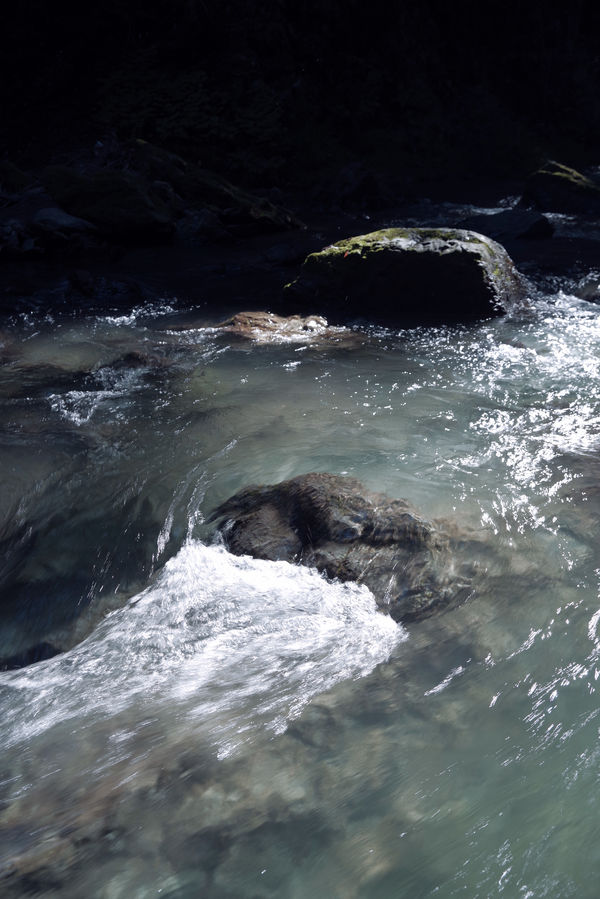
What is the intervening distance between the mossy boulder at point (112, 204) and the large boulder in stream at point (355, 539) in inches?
371

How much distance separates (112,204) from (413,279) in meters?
6.62

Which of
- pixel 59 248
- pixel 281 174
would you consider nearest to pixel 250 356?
pixel 59 248

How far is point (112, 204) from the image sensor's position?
38.7 feet

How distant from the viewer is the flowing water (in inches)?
79.8

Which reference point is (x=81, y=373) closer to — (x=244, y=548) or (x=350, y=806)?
(x=244, y=548)

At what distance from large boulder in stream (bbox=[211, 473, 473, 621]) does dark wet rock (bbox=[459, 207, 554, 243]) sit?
9.01 meters

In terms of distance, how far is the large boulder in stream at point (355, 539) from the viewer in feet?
10.3

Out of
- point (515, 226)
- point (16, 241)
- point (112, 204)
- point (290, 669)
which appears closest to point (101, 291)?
point (16, 241)

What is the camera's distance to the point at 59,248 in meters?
11.2

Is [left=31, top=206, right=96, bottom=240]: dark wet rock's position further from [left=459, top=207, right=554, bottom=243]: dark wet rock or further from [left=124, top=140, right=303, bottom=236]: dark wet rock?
[left=459, top=207, right=554, bottom=243]: dark wet rock

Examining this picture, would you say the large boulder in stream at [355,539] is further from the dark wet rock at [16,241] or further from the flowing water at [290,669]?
the dark wet rock at [16,241]

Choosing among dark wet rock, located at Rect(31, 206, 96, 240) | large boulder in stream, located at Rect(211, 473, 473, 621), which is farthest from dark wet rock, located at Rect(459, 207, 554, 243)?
large boulder in stream, located at Rect(211, 473, 473, 621)

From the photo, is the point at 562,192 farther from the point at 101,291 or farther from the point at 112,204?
the point at 101,291

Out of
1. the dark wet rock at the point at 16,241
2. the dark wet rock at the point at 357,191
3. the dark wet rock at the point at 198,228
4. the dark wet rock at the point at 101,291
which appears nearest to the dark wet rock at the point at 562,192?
the dark wet rock at the point at 357,191
